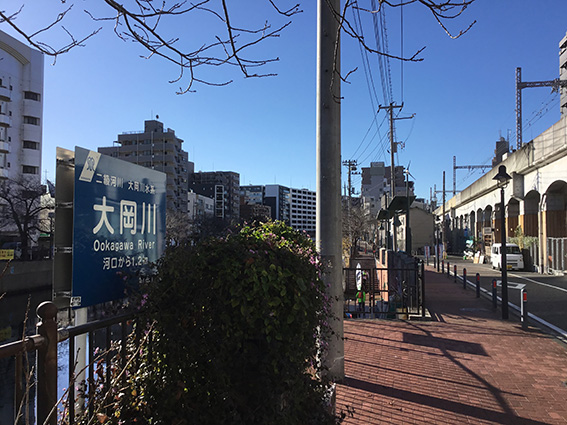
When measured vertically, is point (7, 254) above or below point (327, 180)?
below

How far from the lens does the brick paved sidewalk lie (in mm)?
4660

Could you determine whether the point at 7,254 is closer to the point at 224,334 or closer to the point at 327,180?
the point at 327,180

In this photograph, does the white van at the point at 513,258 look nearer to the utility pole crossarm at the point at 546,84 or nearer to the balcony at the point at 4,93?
the utility pole crossarm at the point at 546,84

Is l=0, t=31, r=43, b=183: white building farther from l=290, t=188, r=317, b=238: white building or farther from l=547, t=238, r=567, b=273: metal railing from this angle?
l=290, t=188, r=317, b=238: white building

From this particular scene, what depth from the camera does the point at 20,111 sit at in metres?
47.4

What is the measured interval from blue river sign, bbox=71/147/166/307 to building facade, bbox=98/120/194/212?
71336mm

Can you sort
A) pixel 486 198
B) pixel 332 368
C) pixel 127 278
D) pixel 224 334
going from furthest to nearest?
pixel 486 198
pixel 332 368
pixel 127 278
pixel 224 334

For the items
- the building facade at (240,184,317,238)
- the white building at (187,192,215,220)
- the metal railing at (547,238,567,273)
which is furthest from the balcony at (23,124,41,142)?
the building facade at (240,184,317,238)

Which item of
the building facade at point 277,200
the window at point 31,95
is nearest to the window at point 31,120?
the window at point 31,95

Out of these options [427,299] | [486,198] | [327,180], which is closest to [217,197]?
[486,198]

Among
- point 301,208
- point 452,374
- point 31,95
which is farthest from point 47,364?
point 301,208

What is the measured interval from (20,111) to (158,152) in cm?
2995

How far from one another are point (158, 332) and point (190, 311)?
25 cm

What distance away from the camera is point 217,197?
105 metres
